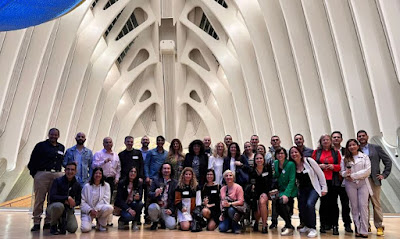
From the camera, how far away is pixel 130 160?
768 cm

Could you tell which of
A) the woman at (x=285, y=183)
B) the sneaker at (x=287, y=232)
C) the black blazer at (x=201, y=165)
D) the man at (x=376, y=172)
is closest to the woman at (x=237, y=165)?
the black blazer at (x=201, y=165)

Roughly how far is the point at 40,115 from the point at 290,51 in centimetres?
1111

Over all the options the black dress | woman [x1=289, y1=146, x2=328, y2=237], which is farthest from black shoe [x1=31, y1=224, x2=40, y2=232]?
woman [x1=289, y1=146, x2=328, y2=237]

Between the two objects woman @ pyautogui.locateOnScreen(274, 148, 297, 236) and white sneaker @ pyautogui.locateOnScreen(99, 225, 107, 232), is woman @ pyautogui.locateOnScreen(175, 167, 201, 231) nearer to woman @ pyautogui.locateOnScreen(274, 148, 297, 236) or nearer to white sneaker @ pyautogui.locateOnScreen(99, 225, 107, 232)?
white sneaker @ pyautogui.locateOnScreen(99, 225, 107, 232)

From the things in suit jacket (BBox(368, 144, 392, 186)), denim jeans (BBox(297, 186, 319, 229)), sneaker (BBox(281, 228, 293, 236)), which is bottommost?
sneaker (BBox(281, 228, 293, 236))

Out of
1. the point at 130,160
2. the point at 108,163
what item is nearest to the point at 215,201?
the point at 130,160

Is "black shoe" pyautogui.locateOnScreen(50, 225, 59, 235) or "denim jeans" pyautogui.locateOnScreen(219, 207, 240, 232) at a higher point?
"denim jeans" pyautogui.locateOnScreen(219, 207, 240, 232)

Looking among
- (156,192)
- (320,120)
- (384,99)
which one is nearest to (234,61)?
(320,120)

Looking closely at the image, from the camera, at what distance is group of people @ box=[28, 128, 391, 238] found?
6477 millimetres

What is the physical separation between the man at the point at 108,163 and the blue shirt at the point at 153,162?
0.60 metres

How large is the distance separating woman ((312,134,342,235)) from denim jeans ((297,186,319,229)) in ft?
1.15

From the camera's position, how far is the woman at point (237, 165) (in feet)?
23.7

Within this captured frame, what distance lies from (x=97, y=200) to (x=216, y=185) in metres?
2.11

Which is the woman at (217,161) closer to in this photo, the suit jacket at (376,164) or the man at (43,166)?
the suit jacket at (376,164)
